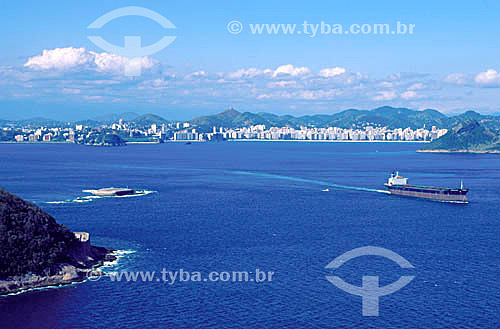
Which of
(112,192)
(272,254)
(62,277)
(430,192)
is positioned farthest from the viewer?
(430,192)

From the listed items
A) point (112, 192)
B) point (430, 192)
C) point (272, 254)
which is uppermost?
point (430, 192)

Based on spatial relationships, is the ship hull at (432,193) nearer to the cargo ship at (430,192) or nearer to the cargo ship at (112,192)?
the cargo ship at (430,192)

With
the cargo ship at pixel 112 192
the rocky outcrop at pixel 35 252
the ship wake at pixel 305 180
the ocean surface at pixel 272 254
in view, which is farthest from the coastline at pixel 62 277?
the ship wake at pixel 305 180

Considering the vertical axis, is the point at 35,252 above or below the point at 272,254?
above

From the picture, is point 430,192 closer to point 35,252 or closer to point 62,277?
point 62,277

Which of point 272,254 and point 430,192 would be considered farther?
point 430,192

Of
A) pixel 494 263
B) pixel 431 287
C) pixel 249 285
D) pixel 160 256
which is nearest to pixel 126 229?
pixel 160 256

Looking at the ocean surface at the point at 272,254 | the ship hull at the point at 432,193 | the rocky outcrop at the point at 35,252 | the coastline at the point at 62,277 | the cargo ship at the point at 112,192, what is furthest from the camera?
the cargo ship at the point at 112,192

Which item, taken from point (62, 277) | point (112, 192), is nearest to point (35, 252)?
point (62, 277)
